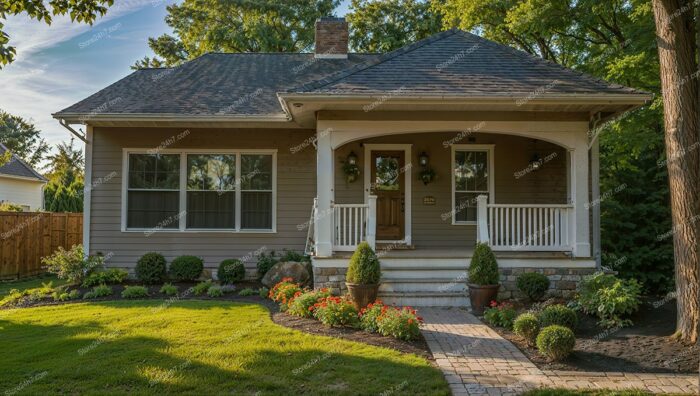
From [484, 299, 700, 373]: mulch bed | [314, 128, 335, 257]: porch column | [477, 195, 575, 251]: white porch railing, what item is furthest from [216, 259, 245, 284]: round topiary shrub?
[484, 299, 700, 373]: mulch bed

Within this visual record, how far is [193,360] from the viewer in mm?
4500

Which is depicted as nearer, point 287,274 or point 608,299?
point 608,299

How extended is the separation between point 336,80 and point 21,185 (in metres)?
19.5

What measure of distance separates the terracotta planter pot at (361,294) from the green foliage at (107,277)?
490cm

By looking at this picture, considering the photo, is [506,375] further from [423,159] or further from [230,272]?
[230,272]

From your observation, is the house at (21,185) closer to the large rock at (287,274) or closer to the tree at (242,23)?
the tree at (242,23)

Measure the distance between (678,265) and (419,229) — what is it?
494cm

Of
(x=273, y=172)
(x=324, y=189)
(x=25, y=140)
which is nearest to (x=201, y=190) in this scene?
(x=273, y=172)

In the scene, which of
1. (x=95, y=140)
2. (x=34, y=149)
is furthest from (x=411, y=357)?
(x=34, y=149)

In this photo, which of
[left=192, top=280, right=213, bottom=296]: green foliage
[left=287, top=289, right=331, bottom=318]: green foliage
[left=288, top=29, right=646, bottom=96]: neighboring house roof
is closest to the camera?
[left=287, top=289, right=331, bottom=318]: green foliage

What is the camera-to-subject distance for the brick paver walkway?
4.03 metres

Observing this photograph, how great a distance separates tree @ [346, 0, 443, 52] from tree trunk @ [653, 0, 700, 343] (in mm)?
14286

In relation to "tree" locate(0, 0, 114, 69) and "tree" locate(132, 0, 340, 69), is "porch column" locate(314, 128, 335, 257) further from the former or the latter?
"tree" locate(132, 0, 340, 69)

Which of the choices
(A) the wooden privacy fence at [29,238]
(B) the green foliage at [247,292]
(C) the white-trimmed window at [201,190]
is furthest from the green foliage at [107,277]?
(A) the wooden privacy fence at [29,238]
